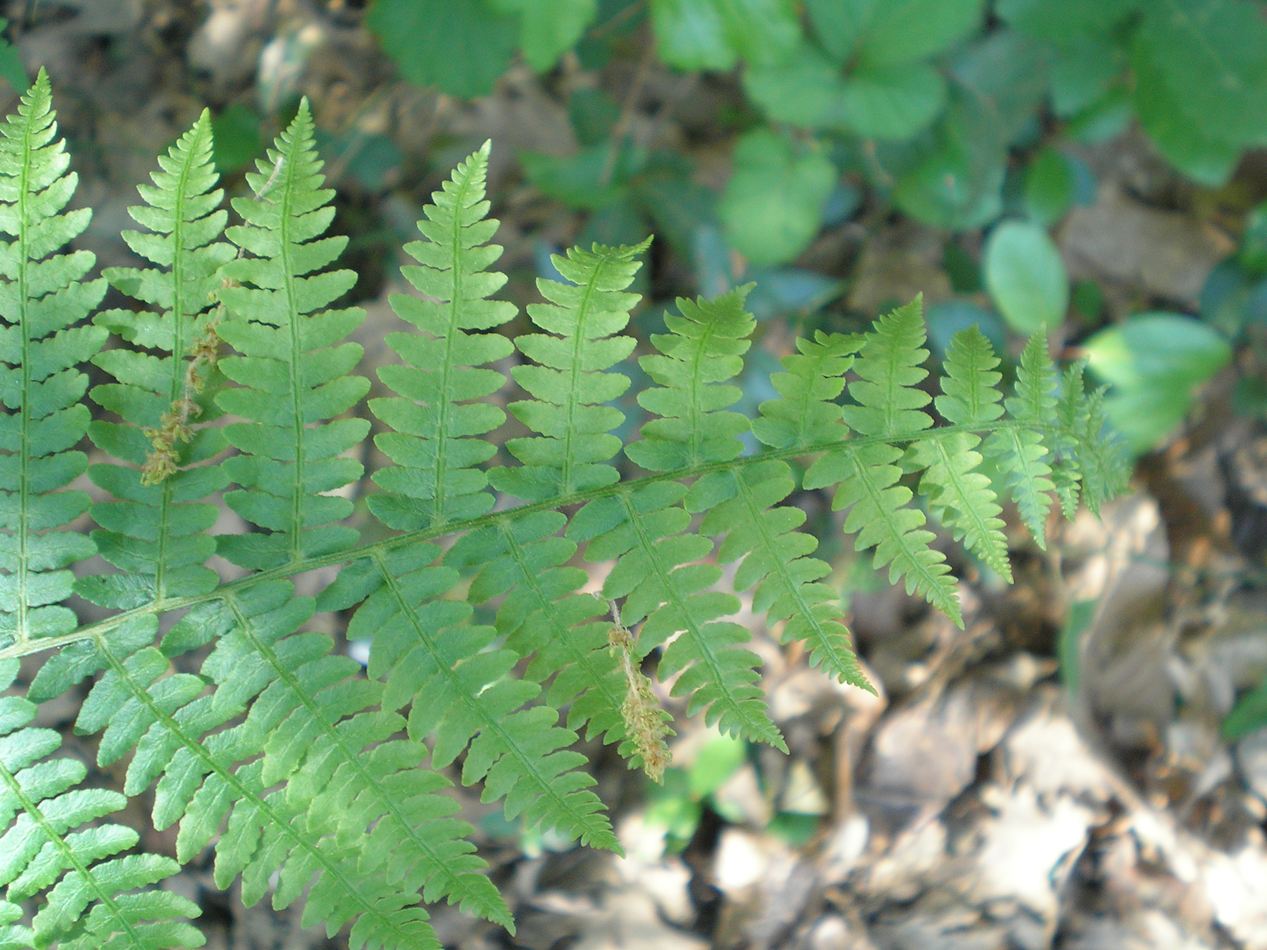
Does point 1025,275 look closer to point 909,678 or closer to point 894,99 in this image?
point 894,99

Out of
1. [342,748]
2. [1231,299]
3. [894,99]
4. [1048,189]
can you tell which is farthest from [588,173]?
[1231,299]

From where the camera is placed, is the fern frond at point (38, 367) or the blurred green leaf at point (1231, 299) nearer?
the fern frond at point (38, 367)

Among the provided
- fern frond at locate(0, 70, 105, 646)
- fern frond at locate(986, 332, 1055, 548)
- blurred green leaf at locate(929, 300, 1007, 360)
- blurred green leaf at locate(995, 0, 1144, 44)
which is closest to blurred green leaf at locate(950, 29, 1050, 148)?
blurred green leaf at locate(995, 0, 1144, 44)

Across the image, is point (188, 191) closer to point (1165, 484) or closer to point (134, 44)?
point (134, 44)

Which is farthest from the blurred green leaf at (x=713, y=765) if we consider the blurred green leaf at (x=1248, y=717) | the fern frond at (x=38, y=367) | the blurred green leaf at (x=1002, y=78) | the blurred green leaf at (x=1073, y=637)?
the blurred green leaf at (x=1002, y=78)

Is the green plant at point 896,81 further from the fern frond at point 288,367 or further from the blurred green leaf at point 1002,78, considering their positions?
the fern frond at point 288,367

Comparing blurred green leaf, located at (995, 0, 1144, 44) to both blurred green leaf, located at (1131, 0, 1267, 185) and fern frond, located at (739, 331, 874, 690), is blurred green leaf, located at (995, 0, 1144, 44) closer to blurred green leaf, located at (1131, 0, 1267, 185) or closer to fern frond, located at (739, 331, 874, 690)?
blurred green leaf, located at (1131, 0, 1267, 185)
